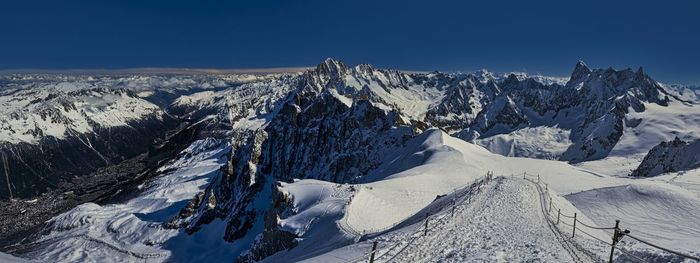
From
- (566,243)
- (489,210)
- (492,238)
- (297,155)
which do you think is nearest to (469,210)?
(489,210)

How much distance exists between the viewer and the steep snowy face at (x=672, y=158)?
12938 cm

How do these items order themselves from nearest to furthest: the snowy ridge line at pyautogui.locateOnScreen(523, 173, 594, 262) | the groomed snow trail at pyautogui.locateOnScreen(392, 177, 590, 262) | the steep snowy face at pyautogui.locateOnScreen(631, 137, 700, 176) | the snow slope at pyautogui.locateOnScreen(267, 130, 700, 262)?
the groomed snow trail at pyautogui.locateOnScreen(392, 177, 590, 262)
the snowy ridge line at pyautogui.locateOnScreen(523, 173, 594, 262)
the snow slope at pyautogui.locateOnScreen(267, 130, 700, 262)
the steep snowy face at pyautogui.locateOnScreen(631, 137, 700, 176)

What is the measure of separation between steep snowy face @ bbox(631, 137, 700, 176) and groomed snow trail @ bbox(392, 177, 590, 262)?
4353 inches

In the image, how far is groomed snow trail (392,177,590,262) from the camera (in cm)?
2485

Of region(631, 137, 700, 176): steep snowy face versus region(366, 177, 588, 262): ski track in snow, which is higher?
region(366, 177, 588, 262): ski track in snow

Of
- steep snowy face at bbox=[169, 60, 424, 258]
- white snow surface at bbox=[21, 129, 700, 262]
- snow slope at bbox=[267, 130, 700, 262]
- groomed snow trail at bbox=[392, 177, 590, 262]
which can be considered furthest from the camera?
steep snowy face at bbox=[169, 60, 424, 258]

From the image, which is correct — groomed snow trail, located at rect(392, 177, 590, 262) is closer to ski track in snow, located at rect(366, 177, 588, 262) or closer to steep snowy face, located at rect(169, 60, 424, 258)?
ski track in snow, located at rect(366, 177, 588, 262)

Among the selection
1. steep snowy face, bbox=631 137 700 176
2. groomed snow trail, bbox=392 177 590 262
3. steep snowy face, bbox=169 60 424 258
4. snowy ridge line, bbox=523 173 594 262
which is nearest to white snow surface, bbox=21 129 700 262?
groomed snow trail, bbox=392 177 590 262

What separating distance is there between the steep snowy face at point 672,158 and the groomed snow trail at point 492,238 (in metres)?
111

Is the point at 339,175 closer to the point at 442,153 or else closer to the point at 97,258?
the point at 442,153

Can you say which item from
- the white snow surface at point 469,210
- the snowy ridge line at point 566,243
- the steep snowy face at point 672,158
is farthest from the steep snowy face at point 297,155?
the snowy ridge line at point 566,243

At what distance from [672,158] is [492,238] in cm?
13363

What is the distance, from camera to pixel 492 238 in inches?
1136

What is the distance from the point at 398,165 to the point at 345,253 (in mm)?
80137
